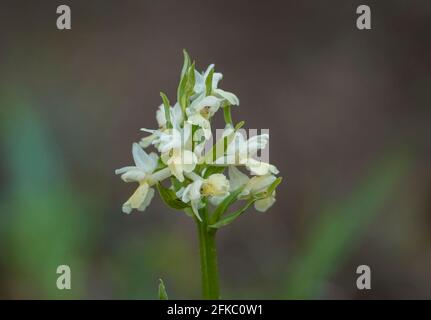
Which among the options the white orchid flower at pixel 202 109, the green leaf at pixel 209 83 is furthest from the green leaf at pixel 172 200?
the green leaf at pixel 209 83

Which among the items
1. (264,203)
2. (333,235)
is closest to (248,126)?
(333,235)

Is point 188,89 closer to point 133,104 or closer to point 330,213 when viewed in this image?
point 330,213

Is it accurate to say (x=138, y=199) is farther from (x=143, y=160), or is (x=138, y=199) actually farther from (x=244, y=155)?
(x=244, y=155)

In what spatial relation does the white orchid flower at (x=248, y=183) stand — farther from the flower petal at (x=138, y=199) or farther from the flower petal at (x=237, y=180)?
the flower petal at (x=138, y=199)

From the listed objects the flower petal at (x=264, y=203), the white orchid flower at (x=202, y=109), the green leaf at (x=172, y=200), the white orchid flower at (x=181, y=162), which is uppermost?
the white orchid flower at (x=202, y=109)

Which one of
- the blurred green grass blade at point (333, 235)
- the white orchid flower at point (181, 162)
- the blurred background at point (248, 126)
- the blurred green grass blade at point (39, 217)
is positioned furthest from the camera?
the blurred background at point (248, 126)
